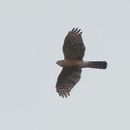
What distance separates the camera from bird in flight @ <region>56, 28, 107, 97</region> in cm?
1294

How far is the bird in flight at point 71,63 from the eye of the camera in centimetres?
1294

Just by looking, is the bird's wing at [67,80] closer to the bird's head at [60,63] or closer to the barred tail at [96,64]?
the bird's head at [60,63]

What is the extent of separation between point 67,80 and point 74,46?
1211 millimetres

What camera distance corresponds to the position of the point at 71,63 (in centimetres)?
1308

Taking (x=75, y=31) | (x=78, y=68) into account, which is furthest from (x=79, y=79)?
(x=75, y=31)

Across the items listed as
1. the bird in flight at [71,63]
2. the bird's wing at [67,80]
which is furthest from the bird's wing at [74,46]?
the bird's wing at [67,80]

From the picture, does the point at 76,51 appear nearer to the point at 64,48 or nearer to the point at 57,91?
the point at 64,48

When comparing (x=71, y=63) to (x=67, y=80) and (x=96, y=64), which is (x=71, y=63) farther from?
(x=96, y=64)

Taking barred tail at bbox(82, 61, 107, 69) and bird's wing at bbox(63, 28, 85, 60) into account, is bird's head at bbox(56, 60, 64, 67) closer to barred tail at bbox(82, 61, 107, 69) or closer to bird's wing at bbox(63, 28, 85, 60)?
bird's wing at bbox(63, 28, 85, 60)

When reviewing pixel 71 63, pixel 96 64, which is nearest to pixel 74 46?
pixel 71 63

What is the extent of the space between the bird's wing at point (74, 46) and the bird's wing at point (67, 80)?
46 centimetres

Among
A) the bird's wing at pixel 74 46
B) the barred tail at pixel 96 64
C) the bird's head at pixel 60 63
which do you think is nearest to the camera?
the barred tail at pixel 96 64

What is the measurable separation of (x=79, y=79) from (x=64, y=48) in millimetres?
1140

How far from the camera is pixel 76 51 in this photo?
12.9 metres
